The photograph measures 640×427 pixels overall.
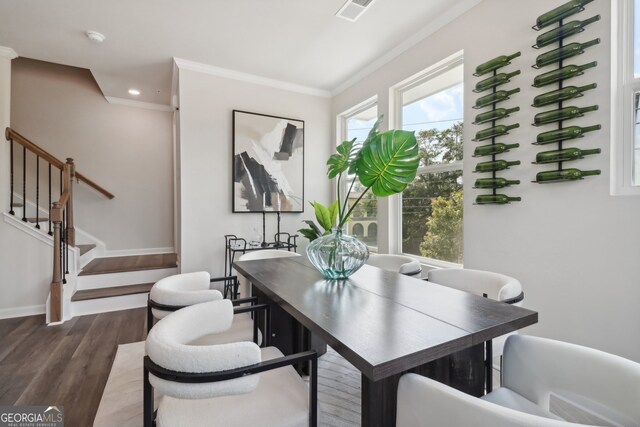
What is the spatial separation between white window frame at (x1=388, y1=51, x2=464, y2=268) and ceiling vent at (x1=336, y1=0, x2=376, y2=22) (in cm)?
84

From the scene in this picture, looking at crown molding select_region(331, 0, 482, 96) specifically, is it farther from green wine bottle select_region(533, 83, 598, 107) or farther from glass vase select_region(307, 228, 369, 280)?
glass vase select_region(307, 228, 369, 280)

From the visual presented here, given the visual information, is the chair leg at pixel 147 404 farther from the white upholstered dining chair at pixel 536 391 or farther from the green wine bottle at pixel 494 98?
the green wine bottle at pixel 494 98

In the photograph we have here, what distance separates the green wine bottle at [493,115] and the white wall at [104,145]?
483 centimetres

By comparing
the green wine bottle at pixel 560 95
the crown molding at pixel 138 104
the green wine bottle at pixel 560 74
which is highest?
the crown molding at pixel 138 104

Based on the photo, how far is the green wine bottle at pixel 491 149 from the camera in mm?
2170

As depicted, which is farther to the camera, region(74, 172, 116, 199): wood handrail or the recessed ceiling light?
region(74, 172, 116, 199): wood handrail

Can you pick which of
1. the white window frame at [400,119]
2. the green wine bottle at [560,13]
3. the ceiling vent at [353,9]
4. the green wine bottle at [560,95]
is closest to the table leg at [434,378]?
the white window frame at [400,119]

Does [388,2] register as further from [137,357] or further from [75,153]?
[75,153]

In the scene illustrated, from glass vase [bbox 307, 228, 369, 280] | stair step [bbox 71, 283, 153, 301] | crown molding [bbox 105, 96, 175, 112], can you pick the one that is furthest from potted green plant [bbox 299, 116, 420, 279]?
crown molding [bbox 105, 96, 175, 112]

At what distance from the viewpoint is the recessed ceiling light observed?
9.39 ft

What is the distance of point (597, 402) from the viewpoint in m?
0.90

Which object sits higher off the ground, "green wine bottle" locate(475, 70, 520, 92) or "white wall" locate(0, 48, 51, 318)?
"green wine bottle" locate(475, 70, 520, 92)

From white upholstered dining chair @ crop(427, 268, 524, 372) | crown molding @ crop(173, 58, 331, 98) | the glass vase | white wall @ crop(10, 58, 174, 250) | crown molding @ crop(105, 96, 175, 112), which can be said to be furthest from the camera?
crown molding @ crop(105, 96, 175, 112)

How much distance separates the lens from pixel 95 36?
289cm
